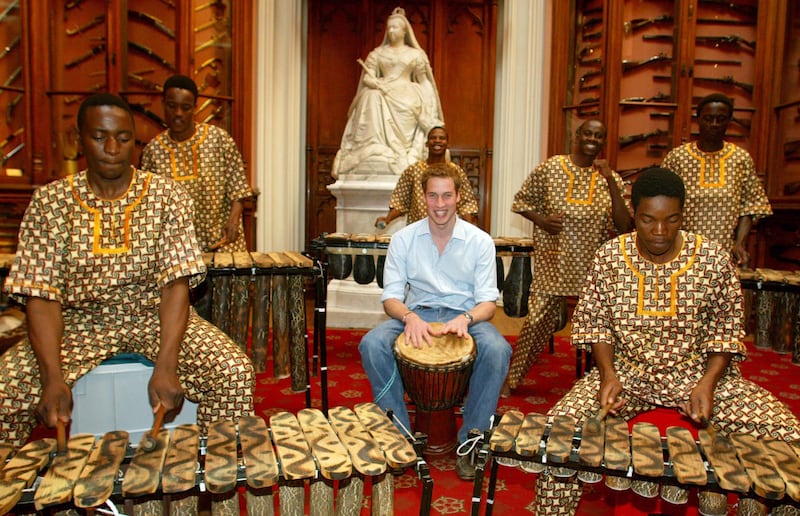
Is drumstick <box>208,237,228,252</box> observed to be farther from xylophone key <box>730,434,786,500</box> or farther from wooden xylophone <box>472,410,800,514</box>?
xylophone key <box>730,434,786,500</box>

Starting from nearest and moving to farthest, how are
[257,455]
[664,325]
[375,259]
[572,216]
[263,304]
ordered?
1. [257,455]
2. [664,325]
3. [263,304]
4. [572,216]
5. [375,259]

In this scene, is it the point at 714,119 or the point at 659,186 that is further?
the point at 714,119

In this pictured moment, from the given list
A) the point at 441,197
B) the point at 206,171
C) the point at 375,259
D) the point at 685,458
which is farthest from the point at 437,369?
the point at 206,171

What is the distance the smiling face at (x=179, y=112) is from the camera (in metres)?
3.82

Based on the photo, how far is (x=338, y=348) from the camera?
17.5ft

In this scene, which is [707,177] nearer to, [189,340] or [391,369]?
[391,369]

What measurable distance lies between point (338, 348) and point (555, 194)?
2.30 m

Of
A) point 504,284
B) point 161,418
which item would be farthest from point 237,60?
point 161,418

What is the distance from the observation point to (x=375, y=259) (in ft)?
15.4

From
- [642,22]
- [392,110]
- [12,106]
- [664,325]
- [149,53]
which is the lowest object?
[664,325]

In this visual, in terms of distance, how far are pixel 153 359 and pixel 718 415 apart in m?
2.12

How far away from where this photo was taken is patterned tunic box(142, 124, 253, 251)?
396 cm

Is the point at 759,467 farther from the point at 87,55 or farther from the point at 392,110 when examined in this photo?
the point at 87,55

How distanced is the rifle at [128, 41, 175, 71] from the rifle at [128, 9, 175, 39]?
230 mm
